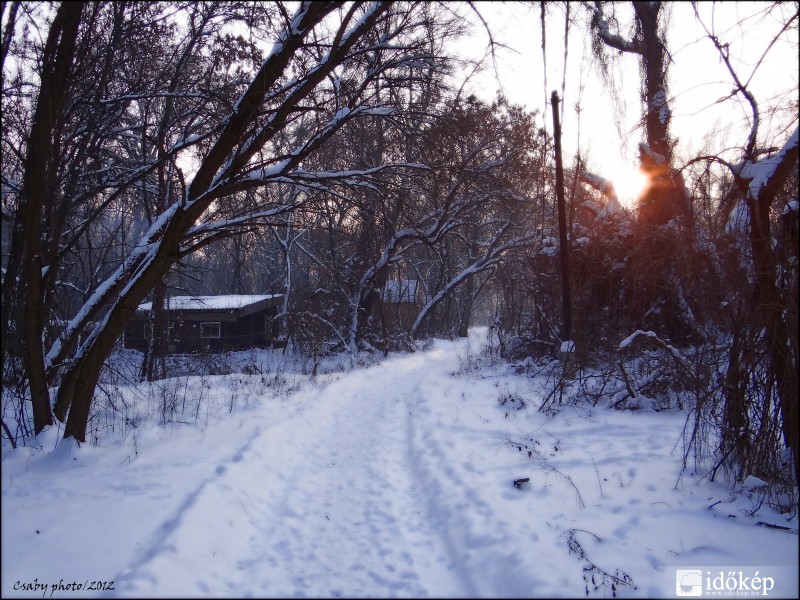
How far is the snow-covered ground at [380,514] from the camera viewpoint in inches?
116

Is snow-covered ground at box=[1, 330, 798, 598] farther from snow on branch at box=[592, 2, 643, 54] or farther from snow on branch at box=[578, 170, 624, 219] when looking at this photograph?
snow on branch at box=[578, 170, 624, 219]

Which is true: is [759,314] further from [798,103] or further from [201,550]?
[201,550]

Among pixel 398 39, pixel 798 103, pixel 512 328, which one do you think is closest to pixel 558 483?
pixel 798 103

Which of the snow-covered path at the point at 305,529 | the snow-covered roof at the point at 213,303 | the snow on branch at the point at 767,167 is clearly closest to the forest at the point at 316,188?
the snow on branch at the point at 767,167

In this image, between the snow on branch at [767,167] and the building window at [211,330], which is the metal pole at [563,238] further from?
the building window at [211,330]

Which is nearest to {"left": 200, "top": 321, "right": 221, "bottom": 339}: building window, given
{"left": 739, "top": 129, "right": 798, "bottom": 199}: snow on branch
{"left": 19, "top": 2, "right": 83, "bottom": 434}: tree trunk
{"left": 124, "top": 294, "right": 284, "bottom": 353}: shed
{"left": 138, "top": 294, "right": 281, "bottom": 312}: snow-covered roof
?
{"left": 124, "top": 294, "right": 284, "bottom": 353}: shed

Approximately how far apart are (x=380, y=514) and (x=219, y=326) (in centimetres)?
2352

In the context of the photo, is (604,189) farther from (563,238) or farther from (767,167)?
(767,167)

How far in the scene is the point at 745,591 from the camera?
271cm

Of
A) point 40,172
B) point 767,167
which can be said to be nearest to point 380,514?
point 767,167

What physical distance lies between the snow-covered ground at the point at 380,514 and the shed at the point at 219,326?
1760 cm

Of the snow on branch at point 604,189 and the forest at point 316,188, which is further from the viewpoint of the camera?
the snow on branch at point 604,189

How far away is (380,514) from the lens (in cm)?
405

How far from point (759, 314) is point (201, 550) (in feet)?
15.2
